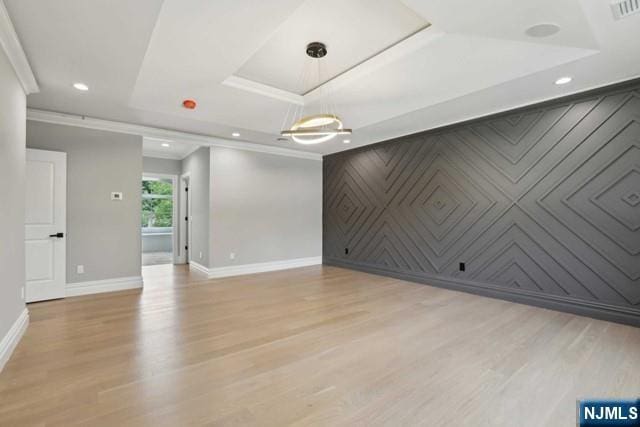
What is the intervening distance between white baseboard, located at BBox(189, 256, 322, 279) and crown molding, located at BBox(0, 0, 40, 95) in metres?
3.67

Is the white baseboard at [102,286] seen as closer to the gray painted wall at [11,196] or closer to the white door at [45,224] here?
the white door at [45,224]

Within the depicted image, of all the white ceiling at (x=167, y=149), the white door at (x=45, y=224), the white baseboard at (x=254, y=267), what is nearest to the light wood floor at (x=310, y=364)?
the white door at (x=45, y=224)

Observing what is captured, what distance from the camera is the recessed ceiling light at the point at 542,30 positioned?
233cm

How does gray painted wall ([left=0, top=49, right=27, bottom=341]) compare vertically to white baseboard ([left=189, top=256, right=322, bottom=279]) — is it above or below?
above

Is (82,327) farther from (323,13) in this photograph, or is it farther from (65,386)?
(323,13)

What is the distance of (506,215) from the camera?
13.9ft

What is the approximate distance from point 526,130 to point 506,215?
118cm

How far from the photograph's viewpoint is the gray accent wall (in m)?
3.32

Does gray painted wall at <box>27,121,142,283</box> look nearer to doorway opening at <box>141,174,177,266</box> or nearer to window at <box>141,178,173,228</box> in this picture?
doorway opening at <box>141,174,177,266</box>

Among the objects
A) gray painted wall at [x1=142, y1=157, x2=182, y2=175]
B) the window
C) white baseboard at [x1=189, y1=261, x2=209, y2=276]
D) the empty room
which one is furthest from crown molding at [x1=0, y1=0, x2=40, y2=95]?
the window

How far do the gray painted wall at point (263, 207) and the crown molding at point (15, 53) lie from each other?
2.82 metres

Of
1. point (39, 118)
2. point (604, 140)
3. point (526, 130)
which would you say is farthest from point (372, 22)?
point (39, 118)

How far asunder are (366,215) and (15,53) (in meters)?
5.38

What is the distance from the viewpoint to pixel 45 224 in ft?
13.3
